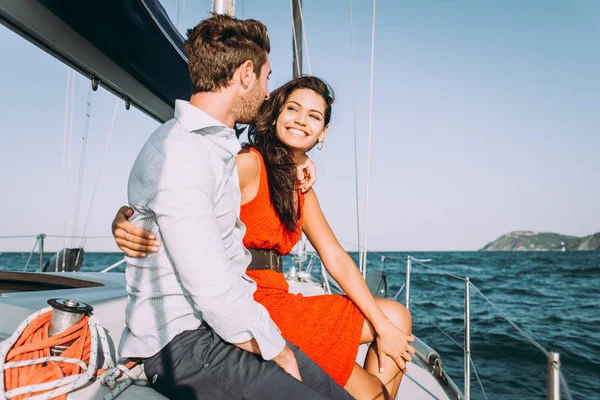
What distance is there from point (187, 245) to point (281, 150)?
31.8 inches

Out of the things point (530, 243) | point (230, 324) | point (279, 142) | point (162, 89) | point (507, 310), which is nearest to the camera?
point (230, 324)

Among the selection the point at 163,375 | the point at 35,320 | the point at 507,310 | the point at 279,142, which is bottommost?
the point at 507,310

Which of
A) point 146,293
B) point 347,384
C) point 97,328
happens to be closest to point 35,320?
point 97,328

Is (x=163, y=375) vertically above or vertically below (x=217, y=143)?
below

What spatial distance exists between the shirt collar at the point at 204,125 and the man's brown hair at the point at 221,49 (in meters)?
0.13

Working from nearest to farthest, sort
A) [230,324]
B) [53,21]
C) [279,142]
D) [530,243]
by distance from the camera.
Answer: [230,324] → [53,21] → [279,142] → [530,243]

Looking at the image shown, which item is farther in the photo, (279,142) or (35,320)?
(279,142)

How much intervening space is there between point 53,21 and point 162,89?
31.8 inches

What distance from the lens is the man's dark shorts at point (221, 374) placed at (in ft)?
3.34

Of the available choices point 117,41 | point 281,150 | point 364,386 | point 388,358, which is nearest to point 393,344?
point 388,358

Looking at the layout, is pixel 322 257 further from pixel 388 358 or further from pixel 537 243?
pixel 537 243

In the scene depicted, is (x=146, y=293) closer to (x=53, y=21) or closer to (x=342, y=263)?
(x=342, y=263)

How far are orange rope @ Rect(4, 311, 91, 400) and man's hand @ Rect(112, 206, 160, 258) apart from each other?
0.81 feet

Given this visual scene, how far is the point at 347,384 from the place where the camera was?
4.75 ft
